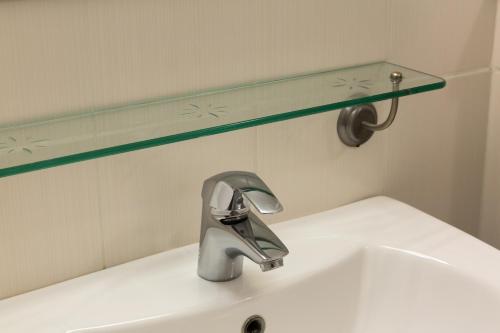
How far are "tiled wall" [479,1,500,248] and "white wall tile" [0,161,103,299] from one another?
0.60 meters

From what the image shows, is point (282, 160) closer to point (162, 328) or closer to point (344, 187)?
point (344, 187)

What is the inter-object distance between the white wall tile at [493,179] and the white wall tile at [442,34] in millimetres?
56

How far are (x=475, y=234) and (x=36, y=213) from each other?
2.28 ft

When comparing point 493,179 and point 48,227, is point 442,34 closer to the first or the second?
point 493,179

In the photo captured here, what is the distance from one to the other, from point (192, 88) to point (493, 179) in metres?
0.53

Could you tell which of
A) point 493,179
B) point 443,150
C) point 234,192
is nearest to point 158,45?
point 234,192

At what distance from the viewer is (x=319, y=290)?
34.9 inches

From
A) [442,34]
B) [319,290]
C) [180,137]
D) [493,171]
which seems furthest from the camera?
[493,171]

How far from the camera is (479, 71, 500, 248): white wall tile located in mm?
1115

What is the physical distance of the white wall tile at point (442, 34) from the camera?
1.00 m

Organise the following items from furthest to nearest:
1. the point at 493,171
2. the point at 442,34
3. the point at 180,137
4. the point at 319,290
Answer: the point at 493,171
the point at 442,34
the point at 319,290
the point at 180,137

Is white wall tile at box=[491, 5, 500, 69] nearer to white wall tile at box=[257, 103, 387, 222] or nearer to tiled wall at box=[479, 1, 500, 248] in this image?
tiled wall at box=[479, 1, 500, 248]

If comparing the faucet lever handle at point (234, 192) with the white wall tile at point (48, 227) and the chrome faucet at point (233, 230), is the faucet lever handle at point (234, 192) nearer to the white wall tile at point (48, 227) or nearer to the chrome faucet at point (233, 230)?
the chrome faucet at point (233, 230)

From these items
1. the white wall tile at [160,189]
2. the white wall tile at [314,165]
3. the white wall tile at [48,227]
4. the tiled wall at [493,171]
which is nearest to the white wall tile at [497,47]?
the tiled wall at [493,171]
